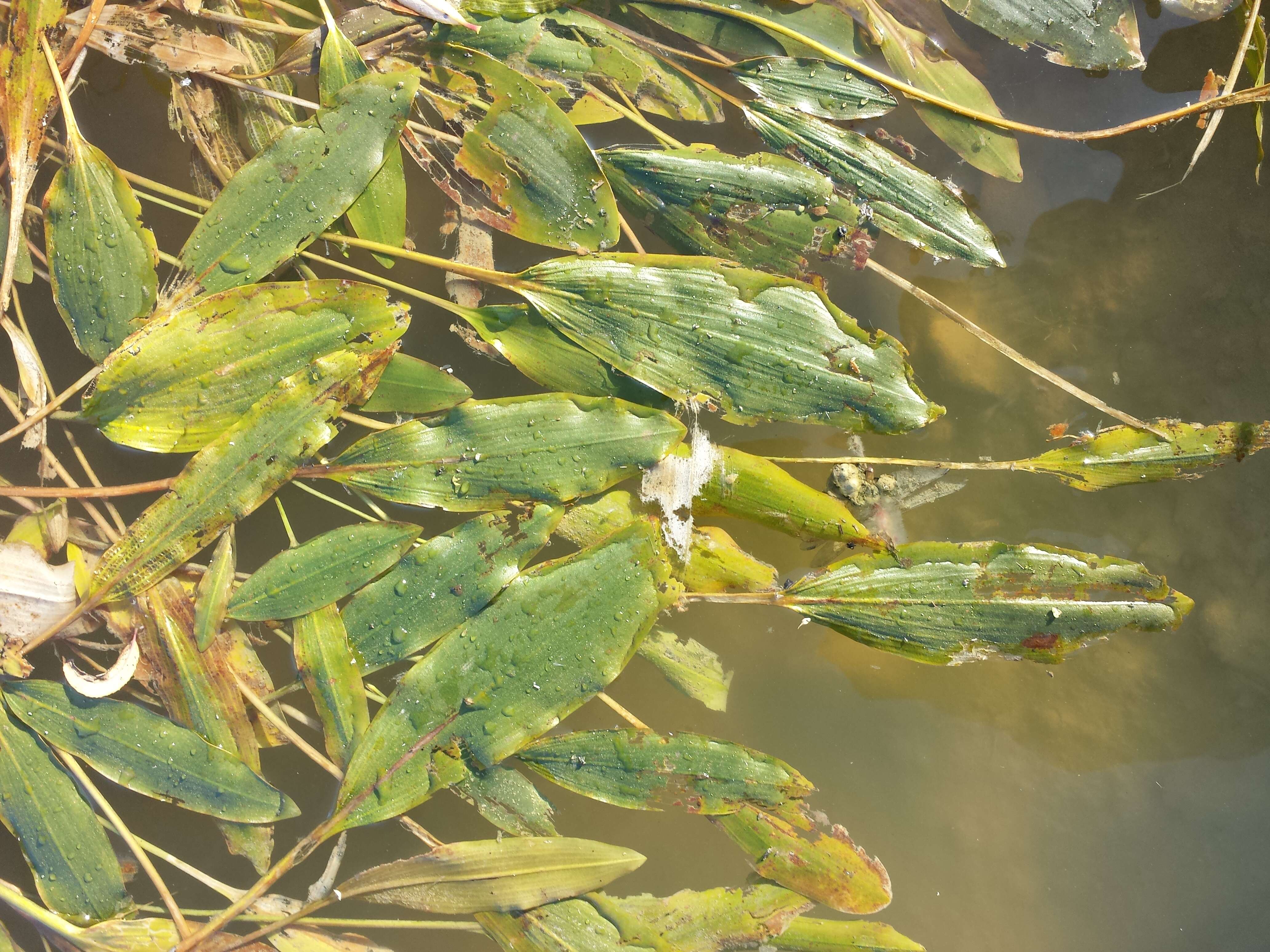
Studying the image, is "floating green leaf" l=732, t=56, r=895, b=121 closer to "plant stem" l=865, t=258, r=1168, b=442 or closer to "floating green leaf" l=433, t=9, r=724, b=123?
"floating green leaf" l=433, t=9, r=724, b=123

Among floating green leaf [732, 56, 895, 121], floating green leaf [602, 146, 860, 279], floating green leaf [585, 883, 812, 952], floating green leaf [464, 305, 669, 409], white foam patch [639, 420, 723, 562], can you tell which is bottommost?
floating green leaf [585, 883, 812, 952]

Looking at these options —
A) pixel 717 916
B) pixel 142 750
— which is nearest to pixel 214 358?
pixel 142 750

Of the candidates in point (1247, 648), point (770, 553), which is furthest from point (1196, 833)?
point (770, 553)

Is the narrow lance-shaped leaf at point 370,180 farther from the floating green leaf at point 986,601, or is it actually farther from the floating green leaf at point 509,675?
the floating green leaf at point 986,601

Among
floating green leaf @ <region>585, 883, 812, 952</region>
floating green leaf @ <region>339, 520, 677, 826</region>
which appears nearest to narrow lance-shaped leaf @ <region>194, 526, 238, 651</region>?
floating green leaf @ <region>339, 520, 677, 826</region>

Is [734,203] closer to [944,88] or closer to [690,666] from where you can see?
[944,88]

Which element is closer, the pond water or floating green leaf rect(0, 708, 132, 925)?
floating green leaf rect(0, 708, 132, 925)

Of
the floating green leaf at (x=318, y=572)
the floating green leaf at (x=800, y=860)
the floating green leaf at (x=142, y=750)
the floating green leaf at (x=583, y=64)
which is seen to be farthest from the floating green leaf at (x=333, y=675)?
the floating green leaf at (x=583, y=64)
